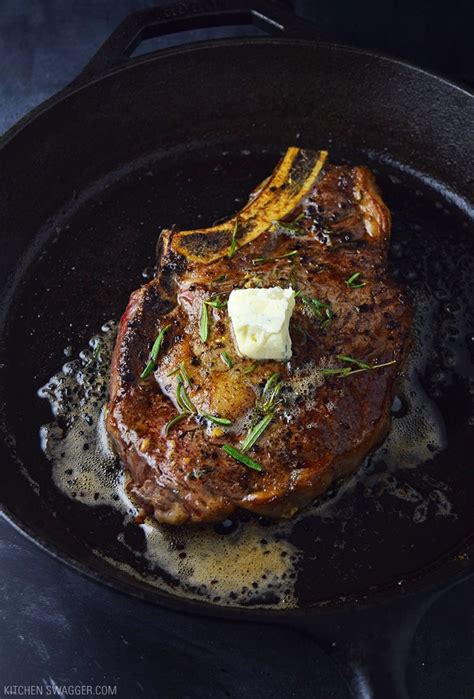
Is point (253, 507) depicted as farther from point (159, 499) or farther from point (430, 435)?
point (430, 435)

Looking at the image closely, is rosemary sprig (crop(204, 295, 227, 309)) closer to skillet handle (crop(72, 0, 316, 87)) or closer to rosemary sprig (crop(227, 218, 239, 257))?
rosemary sprig (crop(227, 218, 239, 257))

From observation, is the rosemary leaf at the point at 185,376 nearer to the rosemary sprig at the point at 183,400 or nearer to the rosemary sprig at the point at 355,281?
the rosemary sprig at the point at 183,400

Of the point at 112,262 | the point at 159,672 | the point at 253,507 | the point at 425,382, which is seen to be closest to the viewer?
the point at 253,507

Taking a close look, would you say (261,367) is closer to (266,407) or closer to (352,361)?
(266,407)

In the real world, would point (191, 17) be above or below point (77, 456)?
above

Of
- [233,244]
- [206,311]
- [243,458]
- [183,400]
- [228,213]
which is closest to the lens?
[243,458]

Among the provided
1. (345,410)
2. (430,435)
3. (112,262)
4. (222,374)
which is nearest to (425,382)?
(430,435)

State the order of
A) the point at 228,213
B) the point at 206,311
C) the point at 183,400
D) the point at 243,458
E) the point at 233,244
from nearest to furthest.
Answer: the point at 243,458 → the point at 183,400 → the point at 206,311 → the point at 233,244 → the point at 228,213

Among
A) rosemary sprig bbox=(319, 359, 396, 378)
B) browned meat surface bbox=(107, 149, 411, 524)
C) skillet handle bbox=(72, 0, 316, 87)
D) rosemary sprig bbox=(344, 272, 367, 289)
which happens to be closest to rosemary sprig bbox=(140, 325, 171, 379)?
browned meat surface bbox=(107, 149, 411, 524)

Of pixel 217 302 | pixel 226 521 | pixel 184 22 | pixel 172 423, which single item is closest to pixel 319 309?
pixel 217 302
